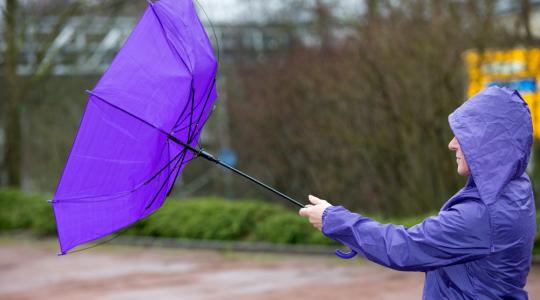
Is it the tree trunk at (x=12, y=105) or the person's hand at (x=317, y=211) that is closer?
the person's hand at (x=317, y=211)

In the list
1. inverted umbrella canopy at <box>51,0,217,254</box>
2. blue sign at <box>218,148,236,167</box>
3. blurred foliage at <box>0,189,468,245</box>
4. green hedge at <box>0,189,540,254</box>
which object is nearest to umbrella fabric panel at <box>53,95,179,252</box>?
inverted umbrella canopy at <box>51,0,217,254</box>

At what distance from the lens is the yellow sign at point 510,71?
1181 cm

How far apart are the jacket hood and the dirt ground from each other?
6.29 meters

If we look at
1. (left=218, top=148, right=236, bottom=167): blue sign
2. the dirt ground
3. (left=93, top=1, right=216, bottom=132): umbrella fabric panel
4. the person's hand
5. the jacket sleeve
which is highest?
(left=93, top=1, right=216, bottom=132): umbrella fabric panel

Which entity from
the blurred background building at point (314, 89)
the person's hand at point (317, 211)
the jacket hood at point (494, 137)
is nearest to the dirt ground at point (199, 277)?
the blurred background building at point (314, 89)

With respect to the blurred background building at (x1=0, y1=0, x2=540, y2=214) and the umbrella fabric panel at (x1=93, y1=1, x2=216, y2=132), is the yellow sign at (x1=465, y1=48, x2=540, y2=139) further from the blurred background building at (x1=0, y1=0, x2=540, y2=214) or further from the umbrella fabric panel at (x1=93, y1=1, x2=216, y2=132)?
the umbrella fabric panel at (x1=93, y1=1, x2=216, y2=132)

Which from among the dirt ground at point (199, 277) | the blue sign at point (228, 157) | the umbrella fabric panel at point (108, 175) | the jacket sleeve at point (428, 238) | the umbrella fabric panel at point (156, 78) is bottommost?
the dirt ground at point (199, 277)

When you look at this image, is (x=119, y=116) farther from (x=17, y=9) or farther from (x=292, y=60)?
(x=17, y=9)

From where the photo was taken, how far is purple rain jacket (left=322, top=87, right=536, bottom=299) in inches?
120

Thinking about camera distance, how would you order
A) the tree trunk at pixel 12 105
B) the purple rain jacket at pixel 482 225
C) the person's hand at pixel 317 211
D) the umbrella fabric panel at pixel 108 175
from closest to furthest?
the purple rain jacket at pixel 482 225 < the person's hand at pixel 317 211 < the umbrella fabric panel at pixel 108 175 < the tree trunk at pixel 12 105

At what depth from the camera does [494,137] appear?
309 centimetres

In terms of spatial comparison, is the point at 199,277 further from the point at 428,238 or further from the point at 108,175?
the point at 428,238

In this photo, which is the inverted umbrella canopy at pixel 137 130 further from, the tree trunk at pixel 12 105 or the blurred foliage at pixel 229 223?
the tree trunk at pixel 12 105

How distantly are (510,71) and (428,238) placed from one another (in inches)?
375
